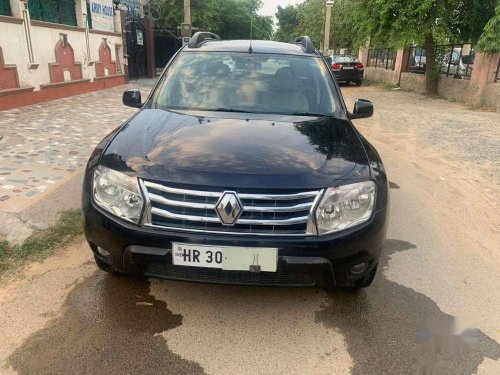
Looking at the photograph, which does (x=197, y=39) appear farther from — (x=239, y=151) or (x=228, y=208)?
(x=228, y=208)

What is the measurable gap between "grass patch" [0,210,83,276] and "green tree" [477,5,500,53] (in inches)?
497

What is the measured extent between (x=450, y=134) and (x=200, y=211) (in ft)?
26.4

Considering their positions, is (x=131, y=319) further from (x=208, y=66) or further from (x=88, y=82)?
(x=88, y=82)

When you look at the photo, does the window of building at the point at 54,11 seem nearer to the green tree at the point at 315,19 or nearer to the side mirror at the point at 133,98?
the side mirror at the point at 133,98

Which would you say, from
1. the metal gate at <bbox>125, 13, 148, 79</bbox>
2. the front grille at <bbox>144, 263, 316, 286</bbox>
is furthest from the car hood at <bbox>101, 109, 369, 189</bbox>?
the metal gate at <bbox>125, 13, 148, 79</bbox>

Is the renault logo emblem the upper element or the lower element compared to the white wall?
lower

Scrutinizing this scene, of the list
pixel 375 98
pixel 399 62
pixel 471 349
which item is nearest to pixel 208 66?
pixel 471 349

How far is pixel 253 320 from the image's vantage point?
270 cm

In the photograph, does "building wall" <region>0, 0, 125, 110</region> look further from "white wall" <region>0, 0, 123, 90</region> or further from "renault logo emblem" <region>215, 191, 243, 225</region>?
"renault logo emblem" <region>215, 191, 243, 225</region>

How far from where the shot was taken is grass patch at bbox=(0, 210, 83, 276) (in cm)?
326

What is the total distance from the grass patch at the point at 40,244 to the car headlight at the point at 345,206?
2.26 meters

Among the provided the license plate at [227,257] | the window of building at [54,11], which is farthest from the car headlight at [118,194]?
the window of building at [54,11]

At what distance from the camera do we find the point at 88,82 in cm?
1356

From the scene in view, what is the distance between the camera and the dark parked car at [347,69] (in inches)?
817
